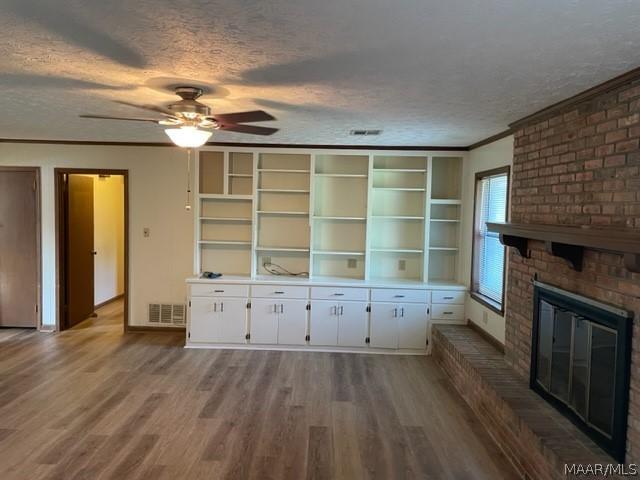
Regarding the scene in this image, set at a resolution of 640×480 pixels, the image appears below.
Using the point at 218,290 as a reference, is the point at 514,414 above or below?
below

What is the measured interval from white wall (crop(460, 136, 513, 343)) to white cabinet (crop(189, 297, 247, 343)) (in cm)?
256

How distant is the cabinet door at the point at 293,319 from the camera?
207 inches

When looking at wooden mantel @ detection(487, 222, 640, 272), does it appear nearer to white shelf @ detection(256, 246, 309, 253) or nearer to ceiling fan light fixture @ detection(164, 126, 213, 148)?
ceiling fan light fixture @ detection(164, 126, 213, 148)

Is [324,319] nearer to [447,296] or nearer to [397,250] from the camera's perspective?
[397,250]

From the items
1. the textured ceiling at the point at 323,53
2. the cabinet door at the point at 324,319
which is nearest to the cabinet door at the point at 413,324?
the cabinet door at the point at 324,319

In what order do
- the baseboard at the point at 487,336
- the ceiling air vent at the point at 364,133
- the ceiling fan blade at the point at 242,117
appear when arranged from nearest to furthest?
1. the ceiling fan blade at the point at 242,117
2. the baseboard at the point at 487,336
3. the ceiling air vent at the point at 364,133

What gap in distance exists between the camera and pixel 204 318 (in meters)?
5.29

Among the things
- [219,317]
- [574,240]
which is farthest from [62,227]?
[574,240]

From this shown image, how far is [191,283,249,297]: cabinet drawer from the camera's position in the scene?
527 cm

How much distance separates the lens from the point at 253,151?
5465mm

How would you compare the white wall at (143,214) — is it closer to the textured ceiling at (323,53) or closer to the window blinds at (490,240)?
the textured ceiling at (323,53)

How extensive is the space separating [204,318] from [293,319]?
1024 mm

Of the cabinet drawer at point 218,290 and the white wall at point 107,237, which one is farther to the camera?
the white wall at point 107,237

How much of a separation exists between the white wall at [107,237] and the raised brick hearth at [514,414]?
530cm
